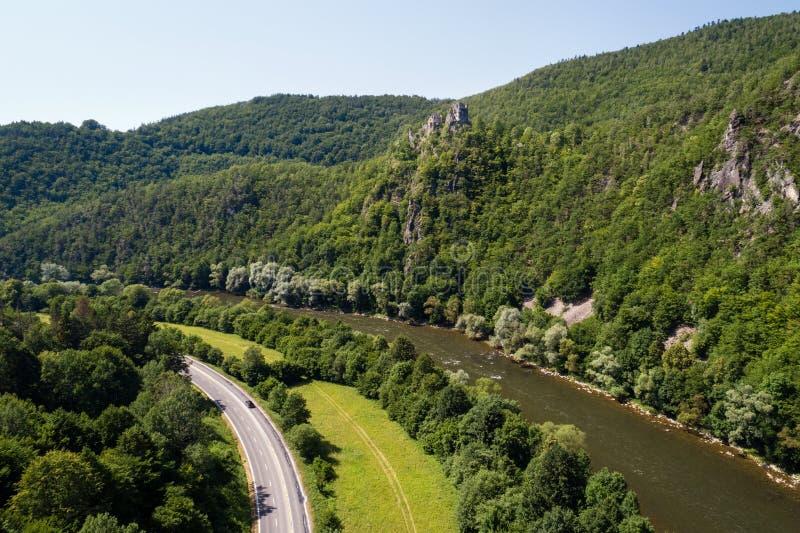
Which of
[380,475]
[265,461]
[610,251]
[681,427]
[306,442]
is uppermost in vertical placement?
[610,251]

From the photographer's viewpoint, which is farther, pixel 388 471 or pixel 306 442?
pixel 306 442

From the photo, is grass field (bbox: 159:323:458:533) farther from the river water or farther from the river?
the river water

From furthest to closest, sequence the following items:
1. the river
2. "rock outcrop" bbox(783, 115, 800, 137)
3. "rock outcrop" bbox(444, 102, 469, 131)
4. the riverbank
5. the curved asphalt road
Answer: "rock outcrop" bbox(444, 102, 469, 131)
"rock outcrop" bbox(783, 115, 800, 137)
the riverbank
the river
the curved asphalt road

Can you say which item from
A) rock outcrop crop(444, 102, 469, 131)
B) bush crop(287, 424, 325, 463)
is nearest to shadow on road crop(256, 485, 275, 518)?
bush crop(287, 424, 325, 463)

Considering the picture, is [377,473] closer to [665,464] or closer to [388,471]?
[388,471]

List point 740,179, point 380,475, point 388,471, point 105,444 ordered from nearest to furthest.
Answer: point 105,444
point 380,475
point 388,471
point 740,179

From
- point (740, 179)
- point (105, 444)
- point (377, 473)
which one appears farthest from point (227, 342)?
point (740, 179)

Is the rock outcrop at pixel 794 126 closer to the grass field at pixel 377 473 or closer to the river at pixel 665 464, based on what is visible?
the river at pixel 665 464
